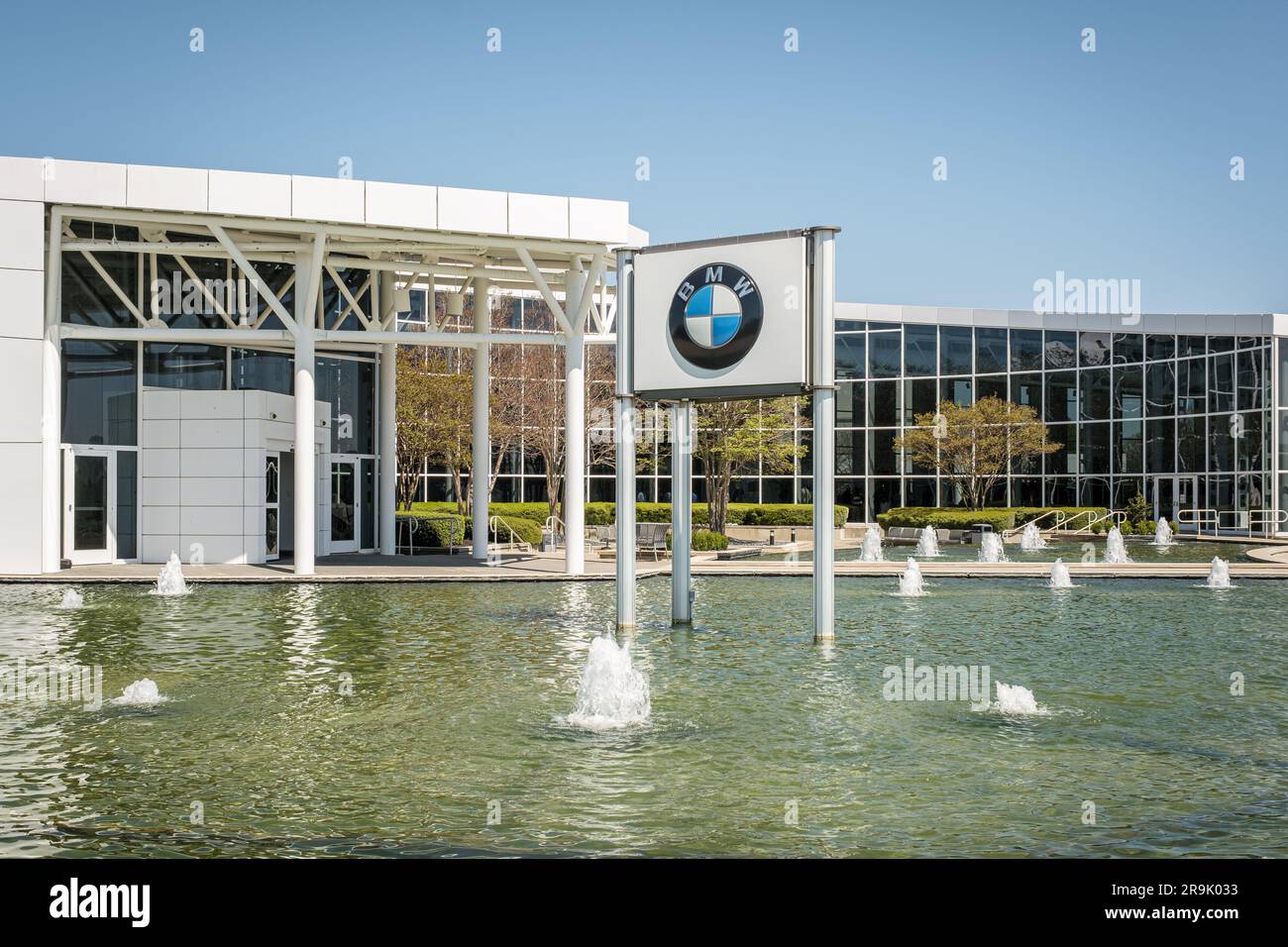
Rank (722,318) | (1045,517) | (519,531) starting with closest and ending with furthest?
(722,318) < (519,531) < (1045,517)

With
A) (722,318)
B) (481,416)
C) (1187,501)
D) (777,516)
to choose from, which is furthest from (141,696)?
(1187,501)

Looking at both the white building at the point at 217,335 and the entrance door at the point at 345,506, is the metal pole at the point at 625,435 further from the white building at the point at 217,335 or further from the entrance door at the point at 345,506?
the entrance door at the point at 345,506

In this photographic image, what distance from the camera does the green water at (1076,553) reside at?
112 ft

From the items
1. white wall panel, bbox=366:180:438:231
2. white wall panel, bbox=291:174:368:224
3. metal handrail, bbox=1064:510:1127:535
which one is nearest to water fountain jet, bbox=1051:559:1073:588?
white wall panel, bbox=366:180:438:231

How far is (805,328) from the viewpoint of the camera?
52.1ft

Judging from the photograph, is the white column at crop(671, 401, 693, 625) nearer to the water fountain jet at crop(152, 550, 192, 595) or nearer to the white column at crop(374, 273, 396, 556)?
the water fountain jet at crop(152, 550, 192, 595)

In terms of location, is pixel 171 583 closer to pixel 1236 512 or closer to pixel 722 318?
pixel 722 318

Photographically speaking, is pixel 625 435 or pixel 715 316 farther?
pixel 625 435

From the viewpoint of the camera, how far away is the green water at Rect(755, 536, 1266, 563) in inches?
1340

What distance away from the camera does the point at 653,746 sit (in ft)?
31.3

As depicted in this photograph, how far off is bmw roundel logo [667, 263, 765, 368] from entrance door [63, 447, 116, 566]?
1523cm

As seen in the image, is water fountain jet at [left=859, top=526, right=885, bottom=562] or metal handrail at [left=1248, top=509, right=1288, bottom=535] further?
metal handrail at [left=1248, top=509, right=1288, bottom=535]

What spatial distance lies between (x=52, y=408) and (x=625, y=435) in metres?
13.1
